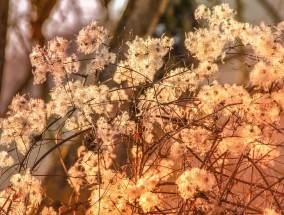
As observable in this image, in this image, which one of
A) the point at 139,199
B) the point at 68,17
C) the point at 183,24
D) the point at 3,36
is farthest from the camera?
the point at 68,17

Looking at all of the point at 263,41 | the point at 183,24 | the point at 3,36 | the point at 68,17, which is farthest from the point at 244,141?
the point at 68,17

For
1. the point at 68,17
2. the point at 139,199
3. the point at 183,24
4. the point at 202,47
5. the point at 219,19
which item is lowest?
the point at 139,199

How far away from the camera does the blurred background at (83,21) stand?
1.66 m

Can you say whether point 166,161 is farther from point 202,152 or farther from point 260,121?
point 260,121

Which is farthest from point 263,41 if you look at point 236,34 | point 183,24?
Result: point 183,24

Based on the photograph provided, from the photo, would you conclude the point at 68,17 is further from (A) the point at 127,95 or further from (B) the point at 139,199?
(B) the point at 139,199

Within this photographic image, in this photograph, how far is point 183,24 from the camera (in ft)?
5.84

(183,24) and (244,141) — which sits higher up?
(183,24)

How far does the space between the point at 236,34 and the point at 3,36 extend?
70 centimetres

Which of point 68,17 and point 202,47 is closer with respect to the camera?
point 202,47

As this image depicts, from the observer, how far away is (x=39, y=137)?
122 cm

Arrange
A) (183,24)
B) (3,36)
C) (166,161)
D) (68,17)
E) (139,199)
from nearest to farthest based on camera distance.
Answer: (139,199) → (166,161) → (3,36) → (183,24) → (68,17)

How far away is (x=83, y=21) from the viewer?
2.08m

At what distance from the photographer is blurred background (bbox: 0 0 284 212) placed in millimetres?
1658
